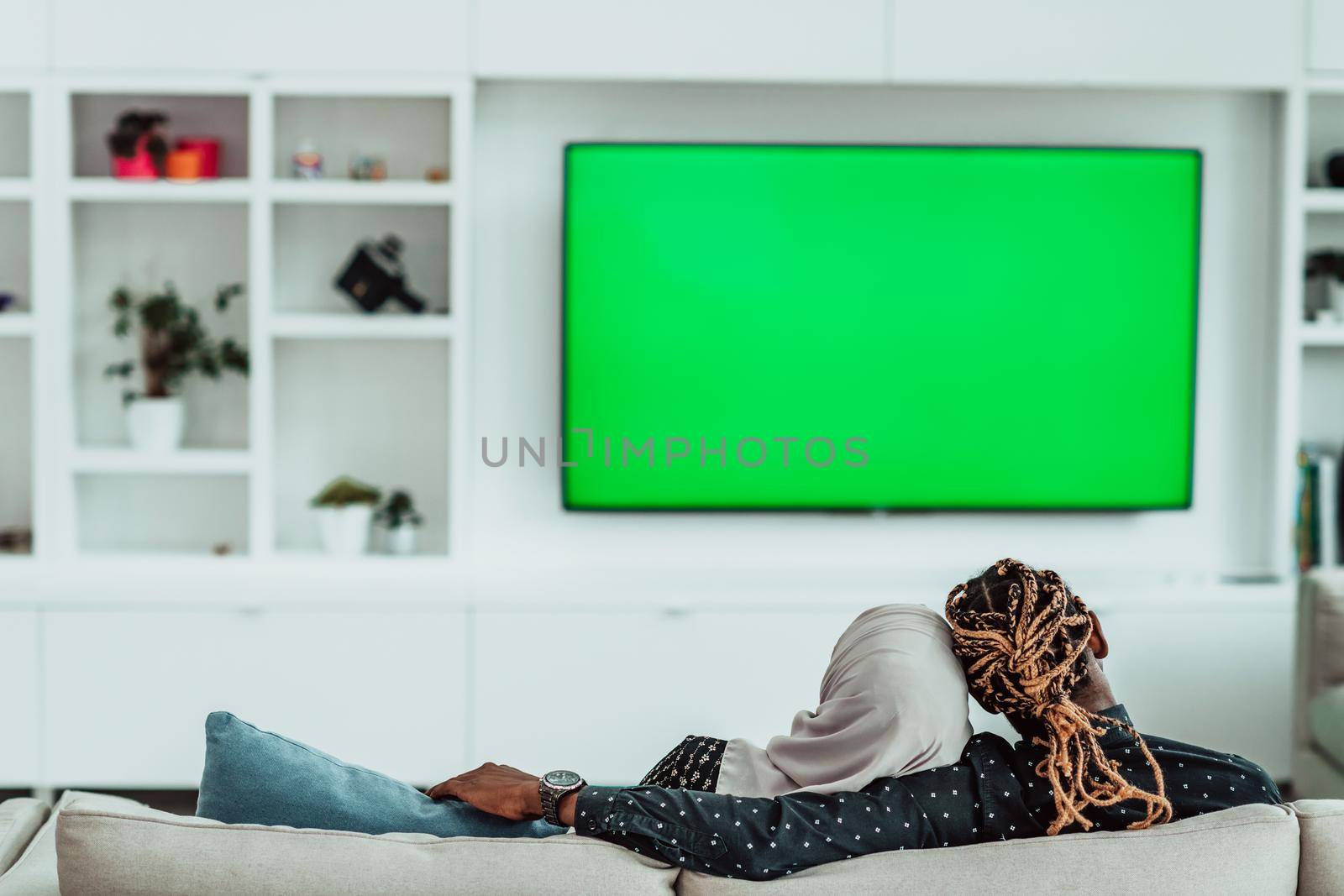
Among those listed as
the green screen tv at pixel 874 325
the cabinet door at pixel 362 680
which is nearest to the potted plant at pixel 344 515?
the cabinet door at pixel 362 680

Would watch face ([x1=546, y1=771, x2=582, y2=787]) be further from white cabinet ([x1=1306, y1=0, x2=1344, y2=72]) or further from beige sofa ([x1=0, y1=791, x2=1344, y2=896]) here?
white cabinet ([x1=1306, y1=0, x2=1344, y2=72])

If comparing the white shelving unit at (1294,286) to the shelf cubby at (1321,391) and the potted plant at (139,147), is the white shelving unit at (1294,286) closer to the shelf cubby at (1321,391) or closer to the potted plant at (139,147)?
the shelf cubby at (1321,391)

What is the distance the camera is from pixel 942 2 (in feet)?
10.3

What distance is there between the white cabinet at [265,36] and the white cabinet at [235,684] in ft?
4.64

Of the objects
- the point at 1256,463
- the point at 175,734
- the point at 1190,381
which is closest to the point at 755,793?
the point at 175,734

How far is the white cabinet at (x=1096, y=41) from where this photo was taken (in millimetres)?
3135

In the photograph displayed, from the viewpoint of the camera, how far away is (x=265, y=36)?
121 inches

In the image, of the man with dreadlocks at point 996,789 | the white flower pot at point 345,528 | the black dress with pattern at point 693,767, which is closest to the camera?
the man with dreadlocks at point 996,789

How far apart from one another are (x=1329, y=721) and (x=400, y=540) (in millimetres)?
2334

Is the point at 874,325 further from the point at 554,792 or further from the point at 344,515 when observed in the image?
the point at 554,792

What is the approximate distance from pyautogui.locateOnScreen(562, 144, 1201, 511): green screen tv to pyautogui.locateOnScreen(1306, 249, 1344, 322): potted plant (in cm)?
40

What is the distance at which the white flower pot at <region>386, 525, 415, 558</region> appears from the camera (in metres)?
3.28

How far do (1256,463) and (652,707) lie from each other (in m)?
1.89

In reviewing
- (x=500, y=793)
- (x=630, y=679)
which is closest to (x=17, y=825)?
(x=500, y=793)
